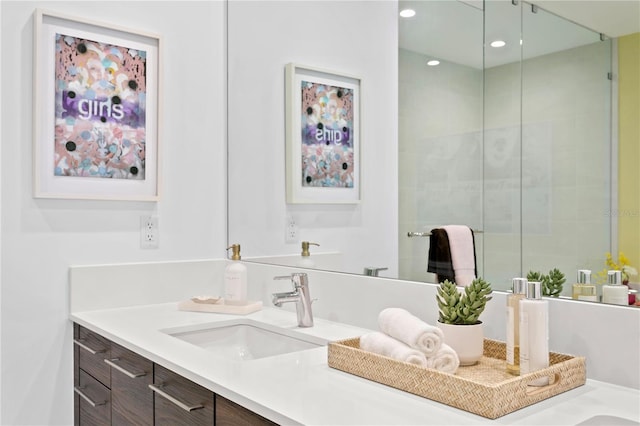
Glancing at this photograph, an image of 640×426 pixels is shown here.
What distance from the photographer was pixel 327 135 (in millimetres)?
1985

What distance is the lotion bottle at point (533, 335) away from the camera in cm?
108

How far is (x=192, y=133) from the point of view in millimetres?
2291

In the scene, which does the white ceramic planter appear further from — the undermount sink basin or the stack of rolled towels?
the undermount sink basin

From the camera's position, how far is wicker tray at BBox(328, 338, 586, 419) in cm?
97

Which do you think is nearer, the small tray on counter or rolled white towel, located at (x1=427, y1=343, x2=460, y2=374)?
rolled white towel, located at (x1=427, y1=343, x2=460, y2=374)

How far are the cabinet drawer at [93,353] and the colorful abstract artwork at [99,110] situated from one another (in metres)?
0.56

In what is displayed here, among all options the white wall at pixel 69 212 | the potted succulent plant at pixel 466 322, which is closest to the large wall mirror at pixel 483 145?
the potted succulent plant at pixel 466 322

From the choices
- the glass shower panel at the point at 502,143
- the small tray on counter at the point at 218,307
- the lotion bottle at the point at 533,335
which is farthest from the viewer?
the small tray on counter at the point at 218,307

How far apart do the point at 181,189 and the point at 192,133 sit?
0.78 feet

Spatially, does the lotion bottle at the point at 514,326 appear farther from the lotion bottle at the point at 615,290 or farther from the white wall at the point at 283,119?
the white wall at the point at 283,119

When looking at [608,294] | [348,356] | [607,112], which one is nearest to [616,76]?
[607,112]

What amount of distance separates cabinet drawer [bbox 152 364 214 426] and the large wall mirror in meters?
0.66

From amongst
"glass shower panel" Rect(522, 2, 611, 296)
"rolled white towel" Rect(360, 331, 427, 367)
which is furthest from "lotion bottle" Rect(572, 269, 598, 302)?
"rolled white towel" Rect(360, 331, 427, 367)

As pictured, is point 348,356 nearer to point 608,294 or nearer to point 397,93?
point 608,294
